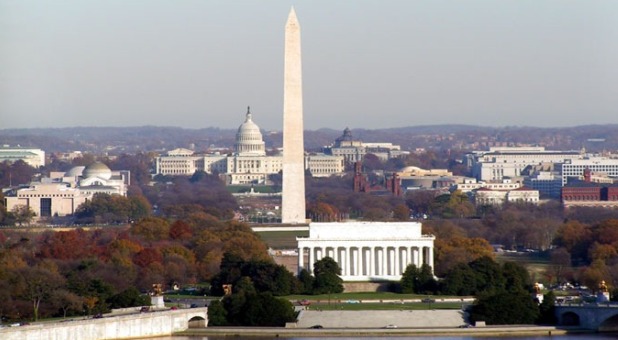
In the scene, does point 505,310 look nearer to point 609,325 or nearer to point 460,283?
point 609,325

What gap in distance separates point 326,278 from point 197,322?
10.3 meters

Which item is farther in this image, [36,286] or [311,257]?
[311,257]

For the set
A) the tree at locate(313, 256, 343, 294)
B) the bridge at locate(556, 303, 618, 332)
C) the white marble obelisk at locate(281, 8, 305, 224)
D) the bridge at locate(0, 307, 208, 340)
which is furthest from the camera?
the white marble obelisk at locate(281, 8, 305, 224)

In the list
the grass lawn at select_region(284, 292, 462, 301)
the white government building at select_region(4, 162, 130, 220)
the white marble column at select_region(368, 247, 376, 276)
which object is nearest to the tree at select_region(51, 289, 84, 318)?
the grass lawn at select_region(284, 292, 462, 301)

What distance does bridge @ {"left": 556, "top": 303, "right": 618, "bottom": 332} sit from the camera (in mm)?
69062

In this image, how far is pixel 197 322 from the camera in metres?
70.2

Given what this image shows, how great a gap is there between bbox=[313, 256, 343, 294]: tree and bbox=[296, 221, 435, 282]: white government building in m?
3.54

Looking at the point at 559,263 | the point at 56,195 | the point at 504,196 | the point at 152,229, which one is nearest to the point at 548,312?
the point at 559,263

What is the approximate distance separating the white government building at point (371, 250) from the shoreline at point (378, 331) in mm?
16011

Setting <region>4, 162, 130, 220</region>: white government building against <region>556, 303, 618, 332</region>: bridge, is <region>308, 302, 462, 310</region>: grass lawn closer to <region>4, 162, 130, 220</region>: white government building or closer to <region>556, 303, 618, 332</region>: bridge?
<region>556, 303, 618, 332</region>: bridge

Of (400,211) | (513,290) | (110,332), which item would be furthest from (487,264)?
(400,211)

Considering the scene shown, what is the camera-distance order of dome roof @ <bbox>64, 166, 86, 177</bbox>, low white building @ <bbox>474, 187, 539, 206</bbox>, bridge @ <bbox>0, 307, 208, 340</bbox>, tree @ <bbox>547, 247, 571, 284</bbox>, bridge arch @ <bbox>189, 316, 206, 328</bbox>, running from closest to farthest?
bridge @ <bbox>0, 307, 208, 340</bbox>, bridge arch @ <bbox>189, 316, 206, 328</bbox>, tree @ <bbox>547, 247, 571, 284</bbox>, low white building @ <bbox>474, 187, 539, 206</bbox>, dome roof @ <bbox>64, 166, 86, 177</bbox>

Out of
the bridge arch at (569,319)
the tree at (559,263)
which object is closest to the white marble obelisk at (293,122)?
the tree at (559,263)

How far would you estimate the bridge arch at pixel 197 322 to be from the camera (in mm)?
70188
